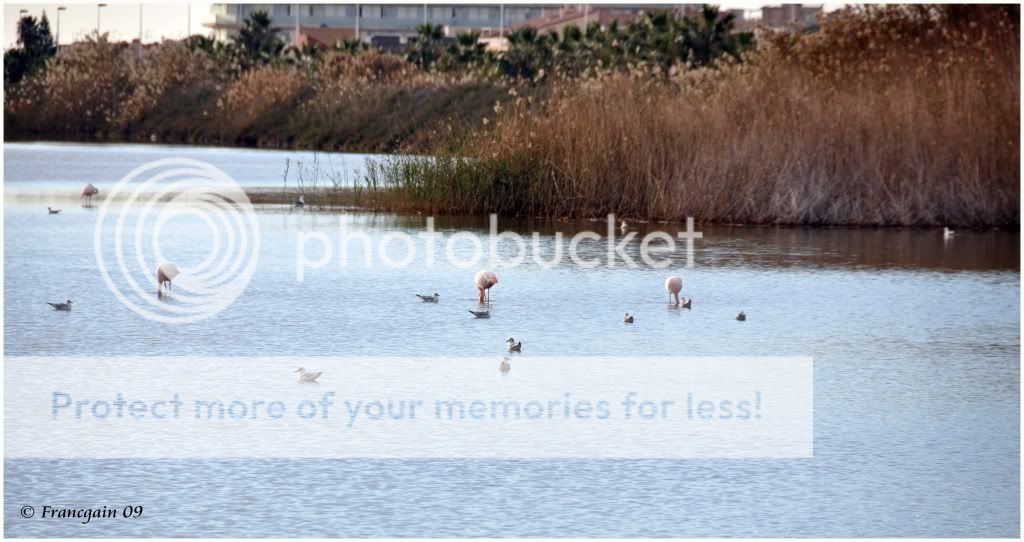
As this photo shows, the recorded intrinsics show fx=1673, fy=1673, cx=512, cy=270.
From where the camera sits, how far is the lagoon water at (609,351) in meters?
6.21

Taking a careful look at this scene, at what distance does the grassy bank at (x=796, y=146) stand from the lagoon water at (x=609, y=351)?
58cm

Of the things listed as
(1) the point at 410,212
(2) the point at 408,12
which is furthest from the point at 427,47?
(2) the point at 408,12

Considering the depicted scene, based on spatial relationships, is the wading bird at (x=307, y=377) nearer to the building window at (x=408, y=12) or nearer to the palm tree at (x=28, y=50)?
the palm tree at (x=28, y=50)

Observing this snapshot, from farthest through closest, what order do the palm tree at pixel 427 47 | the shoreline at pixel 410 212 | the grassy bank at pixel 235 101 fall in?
the palm tree at pixel 427 47 < the grassy bank at pixel 235 101 < the shoreline at pixel 410 212

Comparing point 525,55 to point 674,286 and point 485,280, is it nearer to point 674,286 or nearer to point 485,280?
point 674,286

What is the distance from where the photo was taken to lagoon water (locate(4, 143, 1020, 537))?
6.21 m

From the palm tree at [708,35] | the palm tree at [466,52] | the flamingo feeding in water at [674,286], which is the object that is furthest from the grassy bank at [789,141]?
the palm tree at [466,52]

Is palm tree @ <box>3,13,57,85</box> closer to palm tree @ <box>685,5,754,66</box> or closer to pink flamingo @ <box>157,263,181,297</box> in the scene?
palm tree @ <box>685,5,754,66</box>

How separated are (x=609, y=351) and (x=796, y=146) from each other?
9037mm

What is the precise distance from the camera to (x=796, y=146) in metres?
18.4

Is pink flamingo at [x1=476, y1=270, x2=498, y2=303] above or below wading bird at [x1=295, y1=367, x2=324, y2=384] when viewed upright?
above

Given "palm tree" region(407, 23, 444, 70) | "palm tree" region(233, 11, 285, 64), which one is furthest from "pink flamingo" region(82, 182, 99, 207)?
"palm tree" region(233, 11, 285, 64)

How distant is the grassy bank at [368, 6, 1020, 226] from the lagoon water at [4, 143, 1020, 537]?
0.58 meters

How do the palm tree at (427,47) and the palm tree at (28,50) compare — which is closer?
the palm tree at (427,47)
